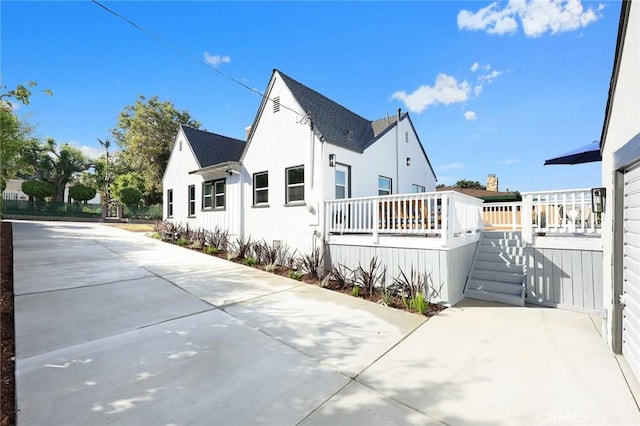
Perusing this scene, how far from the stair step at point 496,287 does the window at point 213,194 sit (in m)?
9.67

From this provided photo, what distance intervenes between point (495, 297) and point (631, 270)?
302cm

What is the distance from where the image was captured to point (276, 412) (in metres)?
2.40

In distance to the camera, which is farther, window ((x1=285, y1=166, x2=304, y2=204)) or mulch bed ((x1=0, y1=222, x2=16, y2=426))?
window ((x1=285, y1=166, x2=304, y2=204))

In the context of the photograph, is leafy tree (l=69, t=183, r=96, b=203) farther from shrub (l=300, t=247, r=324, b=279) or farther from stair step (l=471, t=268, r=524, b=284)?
stair step (l=471, t=268, r=524, b=284)

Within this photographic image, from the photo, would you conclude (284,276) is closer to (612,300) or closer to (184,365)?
(184,365)

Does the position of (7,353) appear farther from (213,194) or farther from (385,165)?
(385,165)

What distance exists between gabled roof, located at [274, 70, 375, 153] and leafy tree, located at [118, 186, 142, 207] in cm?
2415

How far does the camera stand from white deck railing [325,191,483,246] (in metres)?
5.93

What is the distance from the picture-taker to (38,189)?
26.2 meters

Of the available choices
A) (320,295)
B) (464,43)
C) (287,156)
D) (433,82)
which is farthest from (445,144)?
(320,295)

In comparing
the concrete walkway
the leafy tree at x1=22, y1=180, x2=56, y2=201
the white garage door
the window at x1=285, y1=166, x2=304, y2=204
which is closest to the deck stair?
the concrete walkway

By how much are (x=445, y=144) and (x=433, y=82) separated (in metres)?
3.95

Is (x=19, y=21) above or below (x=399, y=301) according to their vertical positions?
above

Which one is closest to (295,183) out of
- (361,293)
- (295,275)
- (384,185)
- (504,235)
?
(295,275)
